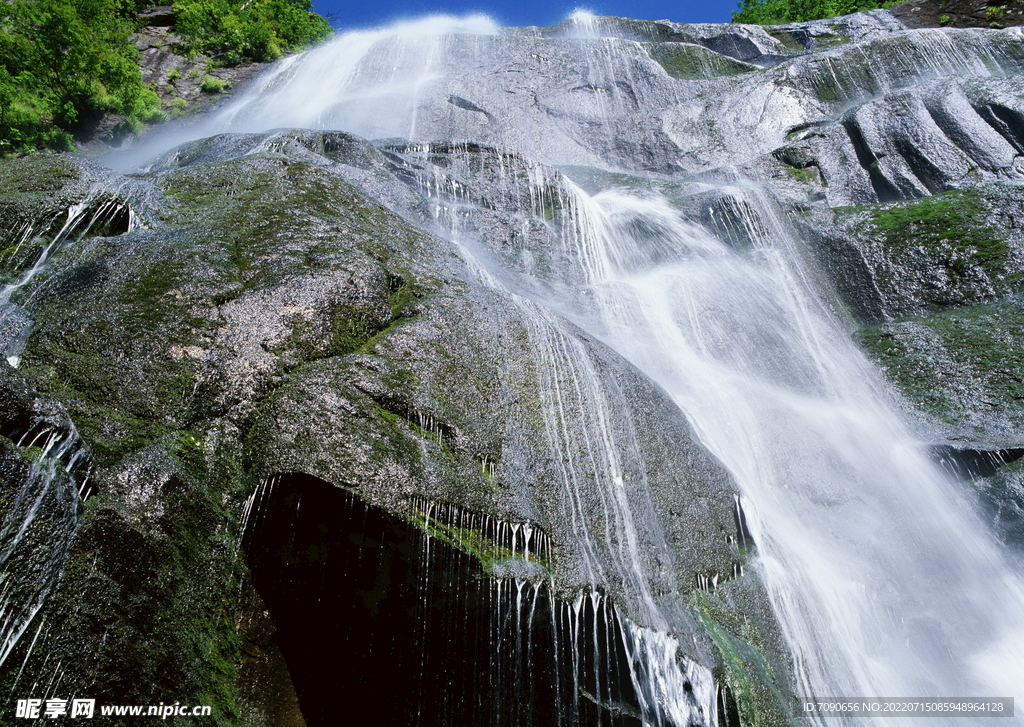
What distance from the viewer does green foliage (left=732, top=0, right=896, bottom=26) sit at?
27766 millimetres

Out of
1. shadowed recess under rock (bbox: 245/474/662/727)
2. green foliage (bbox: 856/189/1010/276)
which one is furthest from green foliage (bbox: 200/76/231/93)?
shadowed recess under rock (bbox: 245/474/662/727)

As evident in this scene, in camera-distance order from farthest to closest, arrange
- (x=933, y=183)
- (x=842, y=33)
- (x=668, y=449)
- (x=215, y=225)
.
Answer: (x=842, y=33) → (x=933, y=183) → (x=215, y=225) → (x=668, y=449)

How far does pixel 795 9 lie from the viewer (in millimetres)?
29859

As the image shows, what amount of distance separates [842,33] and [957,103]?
9.09 meters

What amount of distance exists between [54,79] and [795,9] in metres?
30.0

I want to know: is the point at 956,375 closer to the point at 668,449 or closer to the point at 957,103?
the point at 668,449

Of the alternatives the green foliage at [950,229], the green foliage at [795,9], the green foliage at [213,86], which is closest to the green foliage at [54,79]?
the green foliage at [213,86]

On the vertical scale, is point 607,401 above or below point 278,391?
below

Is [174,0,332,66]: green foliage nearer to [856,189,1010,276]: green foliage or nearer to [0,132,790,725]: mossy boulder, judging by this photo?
[0,132,790,725]: mossy boulder

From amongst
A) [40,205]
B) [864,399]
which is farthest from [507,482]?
[864,399]

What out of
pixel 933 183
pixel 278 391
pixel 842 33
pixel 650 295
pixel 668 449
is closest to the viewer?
pixel 278 391

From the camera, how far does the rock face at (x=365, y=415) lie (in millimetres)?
3715

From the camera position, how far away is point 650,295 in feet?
31.4

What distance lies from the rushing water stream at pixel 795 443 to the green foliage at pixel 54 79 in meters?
12.0
